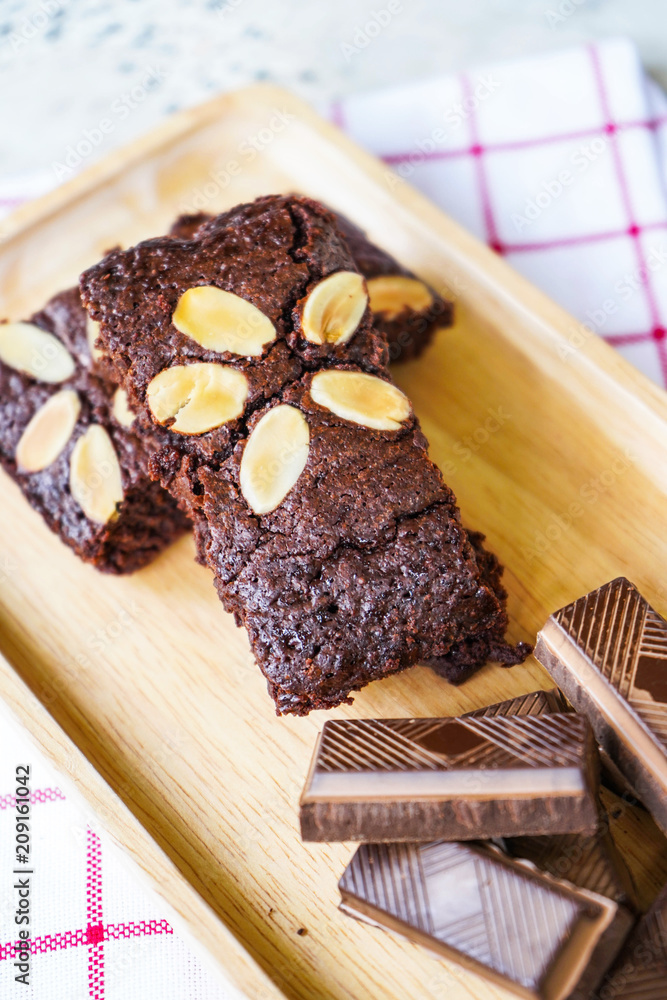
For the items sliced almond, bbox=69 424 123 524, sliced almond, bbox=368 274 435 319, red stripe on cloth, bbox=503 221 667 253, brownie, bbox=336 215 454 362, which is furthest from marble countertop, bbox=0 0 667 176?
sliced almond, bbox=69 424 123 524

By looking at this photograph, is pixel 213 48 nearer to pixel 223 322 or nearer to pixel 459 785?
pixel 223 322

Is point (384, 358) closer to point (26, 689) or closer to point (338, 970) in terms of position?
point (26, 689)

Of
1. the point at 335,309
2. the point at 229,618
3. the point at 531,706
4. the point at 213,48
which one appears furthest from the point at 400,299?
the point at 213,48

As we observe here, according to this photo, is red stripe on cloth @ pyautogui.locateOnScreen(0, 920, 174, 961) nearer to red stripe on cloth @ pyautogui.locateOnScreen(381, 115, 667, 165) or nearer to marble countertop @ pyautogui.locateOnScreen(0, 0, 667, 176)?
red stripe on cloth @ pyautogui.locateOnScreen(381, 115, 667, 165)

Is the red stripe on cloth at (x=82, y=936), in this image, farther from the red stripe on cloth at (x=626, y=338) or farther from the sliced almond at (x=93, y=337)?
the red stripe on cloth at (x=626, y=338)

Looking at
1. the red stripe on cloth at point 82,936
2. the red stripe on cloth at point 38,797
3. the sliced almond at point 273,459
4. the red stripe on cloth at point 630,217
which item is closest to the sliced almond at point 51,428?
the sliced almond at point 273,459

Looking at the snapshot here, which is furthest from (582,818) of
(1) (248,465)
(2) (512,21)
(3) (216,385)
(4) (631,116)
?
(2) (512,21)
